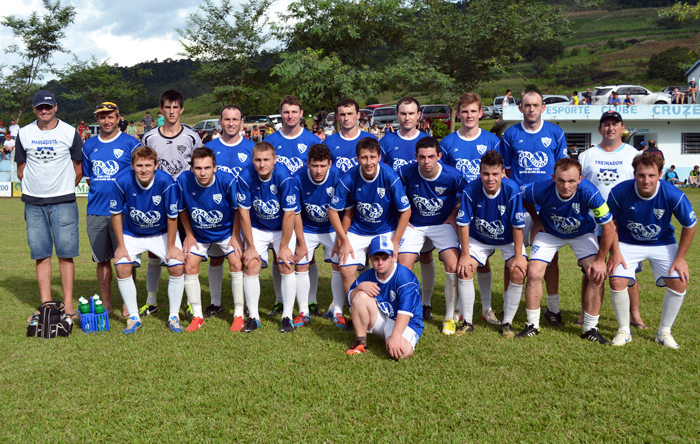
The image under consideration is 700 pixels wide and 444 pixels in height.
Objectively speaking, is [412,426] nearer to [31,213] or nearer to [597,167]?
[597,167]

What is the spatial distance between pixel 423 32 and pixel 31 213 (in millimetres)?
35199

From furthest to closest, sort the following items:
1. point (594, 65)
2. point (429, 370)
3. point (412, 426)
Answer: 1. point (594, 65)
2. point (429, 370)
3. point (412, 426)

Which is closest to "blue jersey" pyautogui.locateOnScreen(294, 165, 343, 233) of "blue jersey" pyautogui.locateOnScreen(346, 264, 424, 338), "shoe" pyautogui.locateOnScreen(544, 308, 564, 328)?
"blue jersey" pyautogui.locateOnScreen(346, 264, 424, 338)

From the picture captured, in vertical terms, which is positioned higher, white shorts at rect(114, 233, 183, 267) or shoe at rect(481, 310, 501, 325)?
white shorts at rect(114, 233, 183, 267)

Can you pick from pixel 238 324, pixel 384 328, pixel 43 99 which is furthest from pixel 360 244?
pixel 43 99

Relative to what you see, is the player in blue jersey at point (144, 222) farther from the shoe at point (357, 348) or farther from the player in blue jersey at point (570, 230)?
the player in blue jersey at point (570, 230)

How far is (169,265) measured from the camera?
5.58m

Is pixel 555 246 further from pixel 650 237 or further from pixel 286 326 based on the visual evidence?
pixel 286 326

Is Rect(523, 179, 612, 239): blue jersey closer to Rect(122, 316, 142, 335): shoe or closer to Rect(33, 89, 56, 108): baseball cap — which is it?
Rect(122, 316, 142, 335): shoe

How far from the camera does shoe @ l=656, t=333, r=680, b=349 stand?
4.81 m

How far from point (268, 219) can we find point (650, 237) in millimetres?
3835

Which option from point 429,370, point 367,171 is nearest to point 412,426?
point 429,370

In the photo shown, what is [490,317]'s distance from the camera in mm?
5770

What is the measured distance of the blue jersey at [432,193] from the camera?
5.46m
